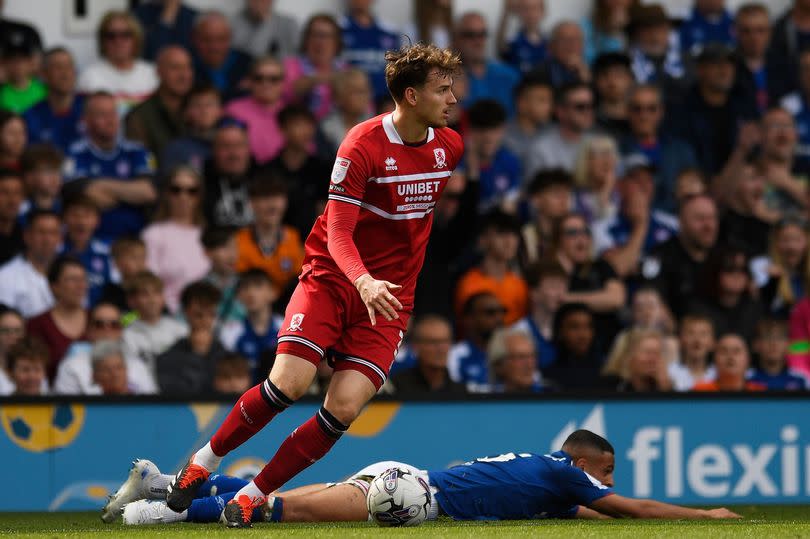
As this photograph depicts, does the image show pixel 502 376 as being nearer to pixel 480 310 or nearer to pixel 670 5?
pixel 480 310

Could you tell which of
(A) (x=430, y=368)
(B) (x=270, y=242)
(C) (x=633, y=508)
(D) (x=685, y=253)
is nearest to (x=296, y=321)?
(C) (x=633, y=508)

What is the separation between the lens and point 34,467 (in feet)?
32.8

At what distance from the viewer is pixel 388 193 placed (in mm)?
7629

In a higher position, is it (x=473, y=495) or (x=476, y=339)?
(x=476, y=339)

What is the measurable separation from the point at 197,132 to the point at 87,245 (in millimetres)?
1343

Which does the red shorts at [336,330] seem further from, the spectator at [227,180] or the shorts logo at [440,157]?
the spectator at [227,180]

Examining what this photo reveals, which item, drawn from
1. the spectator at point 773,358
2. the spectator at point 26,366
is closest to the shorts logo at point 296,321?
the spectator at point 26,366

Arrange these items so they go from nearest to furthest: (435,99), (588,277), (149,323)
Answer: (435,99) → (149,323) → (588,277)

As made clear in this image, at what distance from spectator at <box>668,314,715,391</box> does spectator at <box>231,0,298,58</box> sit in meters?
4.21

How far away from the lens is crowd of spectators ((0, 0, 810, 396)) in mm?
10984

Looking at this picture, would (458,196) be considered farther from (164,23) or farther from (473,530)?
(473,530)

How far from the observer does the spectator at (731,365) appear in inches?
435

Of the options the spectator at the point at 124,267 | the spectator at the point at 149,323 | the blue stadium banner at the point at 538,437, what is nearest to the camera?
the blue stadium banner at the point at 538,437

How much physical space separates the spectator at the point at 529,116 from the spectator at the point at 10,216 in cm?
390
